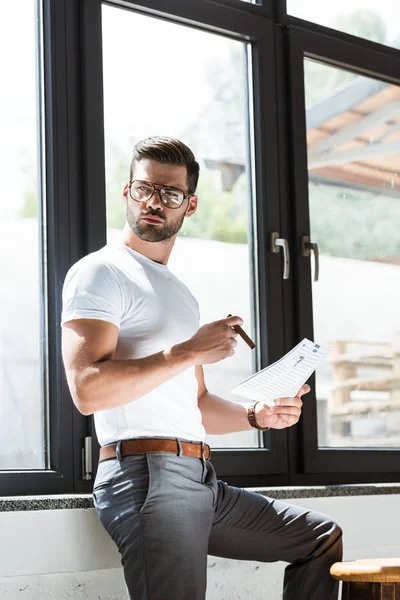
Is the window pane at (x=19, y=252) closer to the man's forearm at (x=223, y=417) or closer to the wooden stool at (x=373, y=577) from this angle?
the man's forearm at (x=223, y=417)

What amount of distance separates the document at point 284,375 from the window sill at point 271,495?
1.73 feet

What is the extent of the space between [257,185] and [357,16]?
91 cm

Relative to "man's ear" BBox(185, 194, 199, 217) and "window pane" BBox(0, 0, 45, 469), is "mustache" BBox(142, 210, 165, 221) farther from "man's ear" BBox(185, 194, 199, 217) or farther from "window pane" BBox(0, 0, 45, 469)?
"window pane" BBox(0, 0, 45, 469)

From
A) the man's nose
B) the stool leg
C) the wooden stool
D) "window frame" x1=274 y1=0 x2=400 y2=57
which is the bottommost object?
the stool leg

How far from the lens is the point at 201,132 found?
9.82ft

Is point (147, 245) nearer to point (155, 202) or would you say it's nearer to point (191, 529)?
point (155, 202)

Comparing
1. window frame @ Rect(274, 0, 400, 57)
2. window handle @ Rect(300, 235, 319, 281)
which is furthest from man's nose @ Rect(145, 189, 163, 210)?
window frame @ Rect(274, 0, 400, 57)

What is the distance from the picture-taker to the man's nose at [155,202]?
7.26ft

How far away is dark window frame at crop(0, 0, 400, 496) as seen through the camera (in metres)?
2.51

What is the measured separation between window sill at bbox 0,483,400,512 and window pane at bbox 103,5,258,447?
26cm

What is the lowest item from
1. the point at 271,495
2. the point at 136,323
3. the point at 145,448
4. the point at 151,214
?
the point at 271,495

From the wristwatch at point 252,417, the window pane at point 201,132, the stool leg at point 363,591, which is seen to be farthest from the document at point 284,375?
the window pane at point 201,132

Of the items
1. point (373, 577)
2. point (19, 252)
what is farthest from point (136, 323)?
point (373, 577)

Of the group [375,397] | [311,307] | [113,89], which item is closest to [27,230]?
[113,89]
